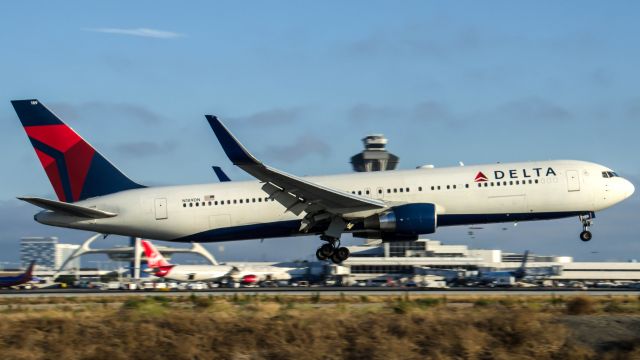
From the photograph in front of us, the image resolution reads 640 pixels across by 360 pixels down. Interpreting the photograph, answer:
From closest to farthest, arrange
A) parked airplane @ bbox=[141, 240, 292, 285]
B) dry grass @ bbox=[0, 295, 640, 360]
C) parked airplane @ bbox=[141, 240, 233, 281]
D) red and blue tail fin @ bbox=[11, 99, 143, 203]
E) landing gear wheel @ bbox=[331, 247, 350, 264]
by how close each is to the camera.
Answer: dry grass @ bbox=[0, 295, 640, 360]
landing gear wheel @ bbox=[331, 247, 350, 264]
red and blue tail fin @ bbox=[11, 99, 143, 203]
parked airplane @ bbox=[141, 240, 292, 285]
parked airplane @ bbox=[141, 240, 233, 281]

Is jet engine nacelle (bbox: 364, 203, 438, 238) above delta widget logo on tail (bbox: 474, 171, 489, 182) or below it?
below

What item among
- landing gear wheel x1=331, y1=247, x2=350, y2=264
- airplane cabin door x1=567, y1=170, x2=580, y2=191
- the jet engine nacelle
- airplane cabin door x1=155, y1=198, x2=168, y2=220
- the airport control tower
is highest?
the airport control tower

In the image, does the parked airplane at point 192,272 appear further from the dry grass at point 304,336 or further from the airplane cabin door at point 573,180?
the dry grass at point 304,336

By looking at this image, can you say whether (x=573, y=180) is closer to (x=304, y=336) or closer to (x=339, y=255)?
(x=339, y=255)

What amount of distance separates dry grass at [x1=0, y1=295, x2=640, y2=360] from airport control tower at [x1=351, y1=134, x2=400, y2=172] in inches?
4912

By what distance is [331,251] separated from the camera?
4016 centimetres

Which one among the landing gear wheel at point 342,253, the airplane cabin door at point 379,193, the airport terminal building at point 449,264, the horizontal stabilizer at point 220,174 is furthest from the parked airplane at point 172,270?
the airplane cabin door at point 379,193

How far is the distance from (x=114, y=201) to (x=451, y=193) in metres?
15.8

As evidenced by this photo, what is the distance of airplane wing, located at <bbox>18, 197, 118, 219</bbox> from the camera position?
37109mm

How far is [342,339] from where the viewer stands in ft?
79.0

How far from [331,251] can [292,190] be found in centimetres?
444

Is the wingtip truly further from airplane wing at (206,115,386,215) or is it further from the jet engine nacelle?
the jet engine nacelle

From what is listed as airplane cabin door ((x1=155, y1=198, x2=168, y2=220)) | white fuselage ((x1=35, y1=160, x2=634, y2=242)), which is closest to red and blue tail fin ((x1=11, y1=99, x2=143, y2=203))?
white fuselage ((x1=35, y1=160, x2=634, y2=242))

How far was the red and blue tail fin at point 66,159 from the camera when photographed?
1598 inches
